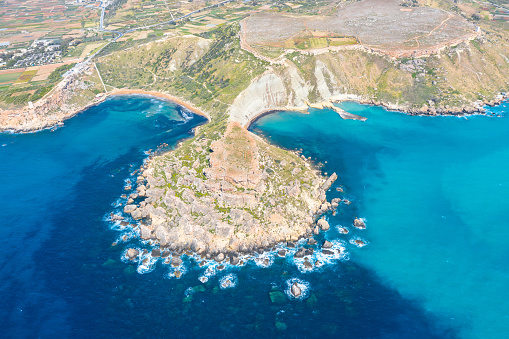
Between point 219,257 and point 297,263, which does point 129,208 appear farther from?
point 297,263

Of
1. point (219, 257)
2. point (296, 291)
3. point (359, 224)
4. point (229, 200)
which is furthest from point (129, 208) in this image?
point (359, 224)

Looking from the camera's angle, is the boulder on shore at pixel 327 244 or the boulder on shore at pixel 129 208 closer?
the boulder on shore at pixel 327 244

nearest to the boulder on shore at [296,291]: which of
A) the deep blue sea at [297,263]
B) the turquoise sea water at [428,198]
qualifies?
the deep blue sea at [297,263]

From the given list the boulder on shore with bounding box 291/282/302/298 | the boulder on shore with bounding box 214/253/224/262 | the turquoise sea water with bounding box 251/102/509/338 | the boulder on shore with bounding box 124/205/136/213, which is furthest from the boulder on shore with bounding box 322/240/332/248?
the boulder on shore with bounding box 124/205/136/213

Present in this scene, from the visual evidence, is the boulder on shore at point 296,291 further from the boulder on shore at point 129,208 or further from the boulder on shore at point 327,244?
the boulder on shore at point 129,208

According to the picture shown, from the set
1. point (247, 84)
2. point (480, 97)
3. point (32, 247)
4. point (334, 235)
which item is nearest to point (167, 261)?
point (32, 247)

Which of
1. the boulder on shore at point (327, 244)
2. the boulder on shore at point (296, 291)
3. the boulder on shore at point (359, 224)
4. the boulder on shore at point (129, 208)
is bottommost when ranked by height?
the boulder on shore at point (296, 291)
